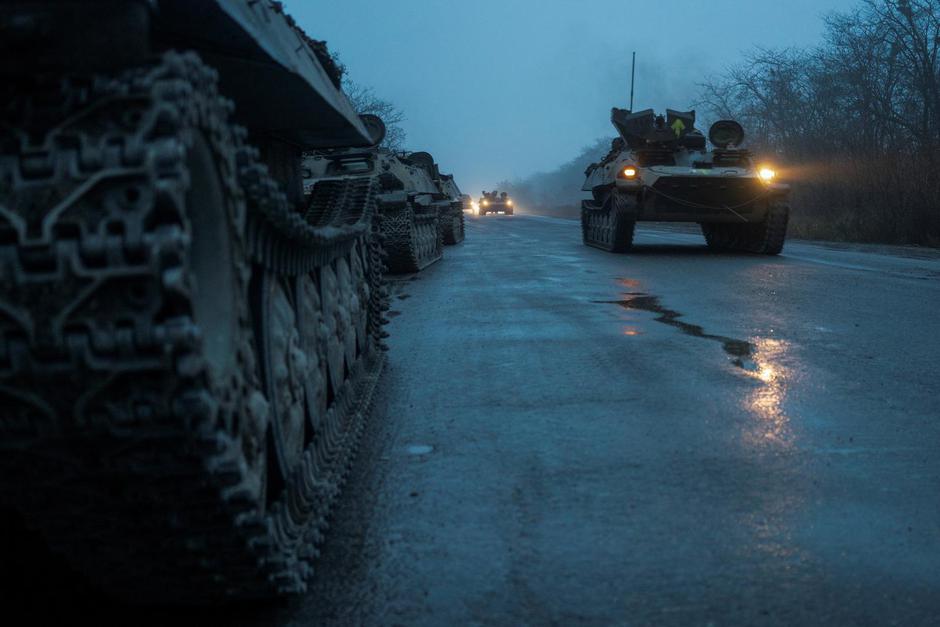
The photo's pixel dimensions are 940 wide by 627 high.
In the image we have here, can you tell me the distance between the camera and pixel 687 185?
1630cm

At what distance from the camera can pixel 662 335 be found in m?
7.11

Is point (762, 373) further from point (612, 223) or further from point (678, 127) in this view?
point (678, 127)

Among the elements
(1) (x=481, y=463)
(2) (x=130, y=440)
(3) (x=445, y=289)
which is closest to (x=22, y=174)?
(2) (x=130, y=440)

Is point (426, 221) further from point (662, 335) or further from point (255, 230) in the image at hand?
point (255, 230)

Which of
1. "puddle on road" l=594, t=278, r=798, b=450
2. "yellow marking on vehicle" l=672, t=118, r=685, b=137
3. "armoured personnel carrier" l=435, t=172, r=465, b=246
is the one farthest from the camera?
"armoured personnel carrier" l=435, t=172, r=465, b=246

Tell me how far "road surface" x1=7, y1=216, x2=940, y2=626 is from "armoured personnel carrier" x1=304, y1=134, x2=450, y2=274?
17.9ft

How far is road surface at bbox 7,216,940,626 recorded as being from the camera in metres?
2.57

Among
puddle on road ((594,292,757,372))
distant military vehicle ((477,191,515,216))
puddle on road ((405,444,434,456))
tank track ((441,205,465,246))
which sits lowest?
distant military vehicle ((477,191,515,216))

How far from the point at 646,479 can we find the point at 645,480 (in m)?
0.01

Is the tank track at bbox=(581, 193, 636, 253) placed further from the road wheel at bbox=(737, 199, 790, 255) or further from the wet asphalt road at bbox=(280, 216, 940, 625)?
the wet asphalt road at bbox=(280, 216, 940, 625)

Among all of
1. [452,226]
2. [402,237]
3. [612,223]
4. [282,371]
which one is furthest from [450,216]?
[282,371]

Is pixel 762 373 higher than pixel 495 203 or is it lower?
higher

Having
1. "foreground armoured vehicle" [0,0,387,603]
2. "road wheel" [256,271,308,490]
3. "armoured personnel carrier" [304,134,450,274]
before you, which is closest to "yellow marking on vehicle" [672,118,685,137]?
"armoured personnel carrier" [304,134,450,274]

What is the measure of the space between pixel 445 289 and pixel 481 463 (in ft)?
24.0
